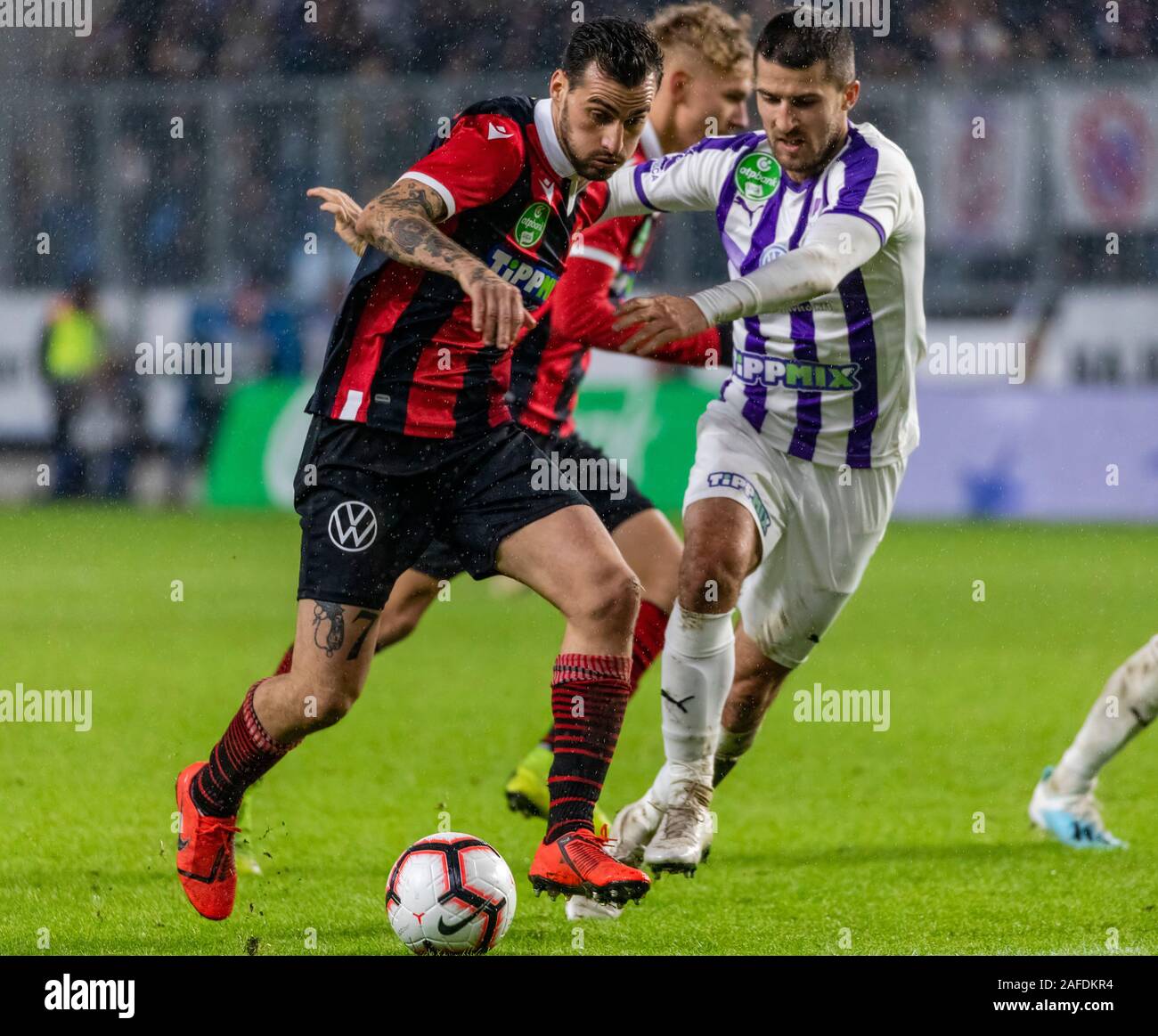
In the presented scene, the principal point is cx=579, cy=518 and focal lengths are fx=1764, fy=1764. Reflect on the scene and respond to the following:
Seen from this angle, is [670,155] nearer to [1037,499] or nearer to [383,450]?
[383,450]

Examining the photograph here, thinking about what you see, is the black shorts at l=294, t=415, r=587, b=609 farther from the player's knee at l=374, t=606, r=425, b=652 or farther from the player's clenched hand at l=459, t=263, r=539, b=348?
the player's knee at l=374, t=606, r=425, b=652

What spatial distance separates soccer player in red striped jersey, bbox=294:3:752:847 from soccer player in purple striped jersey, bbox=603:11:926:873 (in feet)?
1.31

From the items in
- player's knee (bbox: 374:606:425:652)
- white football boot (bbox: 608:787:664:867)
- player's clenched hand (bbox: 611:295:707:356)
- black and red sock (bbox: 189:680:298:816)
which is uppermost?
player's clenched hand (bbox: 611:295:707:356)

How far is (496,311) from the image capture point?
3725mm

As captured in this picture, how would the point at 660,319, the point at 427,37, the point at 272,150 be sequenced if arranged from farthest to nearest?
the point at 272,150 → the point at 427,37 → the point at 660,319

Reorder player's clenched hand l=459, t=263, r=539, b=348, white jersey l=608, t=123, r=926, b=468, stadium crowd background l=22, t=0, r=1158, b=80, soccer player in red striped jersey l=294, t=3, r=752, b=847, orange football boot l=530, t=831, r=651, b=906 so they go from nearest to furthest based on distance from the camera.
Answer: player's clenched hand l=459, t=263, r=539, b=348 < orange football boot l=530, t=831, r=651, b=906 < white jersey l=608, t=123, r=926, b=468 < soccer player in red striped jersey l=294, t=3, r=752, b=847 < stadium crowd background l=22, t=0, r=1158, b=80

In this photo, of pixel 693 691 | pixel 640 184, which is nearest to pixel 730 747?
pixel 693 691

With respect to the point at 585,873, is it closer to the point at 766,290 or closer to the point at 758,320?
the point at 766,290

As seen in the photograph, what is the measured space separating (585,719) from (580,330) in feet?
5.64

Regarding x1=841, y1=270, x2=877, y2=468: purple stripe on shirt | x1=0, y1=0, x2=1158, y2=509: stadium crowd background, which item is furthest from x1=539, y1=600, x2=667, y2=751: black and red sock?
x1=0, y1=0, x2=1158, y2=509: stadium crowd background

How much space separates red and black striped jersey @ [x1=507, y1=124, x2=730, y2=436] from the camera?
541cm

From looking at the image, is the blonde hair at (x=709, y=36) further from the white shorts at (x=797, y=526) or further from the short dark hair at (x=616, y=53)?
the short dark hair at (x=616, y=53)

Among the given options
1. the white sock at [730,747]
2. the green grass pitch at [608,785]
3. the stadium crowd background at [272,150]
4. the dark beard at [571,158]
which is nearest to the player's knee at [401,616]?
the green grass pitch at [608,785]

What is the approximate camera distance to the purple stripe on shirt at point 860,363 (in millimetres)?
4969
